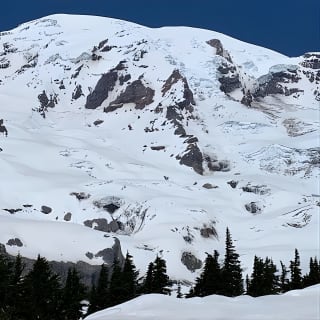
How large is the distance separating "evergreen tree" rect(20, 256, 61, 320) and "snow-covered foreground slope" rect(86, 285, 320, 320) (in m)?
28.4

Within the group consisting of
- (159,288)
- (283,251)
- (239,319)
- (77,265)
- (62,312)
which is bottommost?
(239,319)

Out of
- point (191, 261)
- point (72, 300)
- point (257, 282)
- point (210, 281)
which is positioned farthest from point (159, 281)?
point (191, 261)

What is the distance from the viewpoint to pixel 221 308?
2278 cm

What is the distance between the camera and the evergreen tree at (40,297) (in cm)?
5172

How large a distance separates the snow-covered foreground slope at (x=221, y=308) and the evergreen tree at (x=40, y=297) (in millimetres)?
28417

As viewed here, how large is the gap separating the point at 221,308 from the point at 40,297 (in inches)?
1290

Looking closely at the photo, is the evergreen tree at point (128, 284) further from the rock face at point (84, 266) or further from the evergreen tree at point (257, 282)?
the rock face at point (84, 266)

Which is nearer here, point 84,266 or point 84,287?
point 84,287

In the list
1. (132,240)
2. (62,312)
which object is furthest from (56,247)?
(62,312)

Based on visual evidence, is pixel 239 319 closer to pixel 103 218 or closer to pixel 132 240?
pixel 132 240

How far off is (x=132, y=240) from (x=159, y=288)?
382 feet

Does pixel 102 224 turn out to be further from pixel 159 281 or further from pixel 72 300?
pixel 72 300

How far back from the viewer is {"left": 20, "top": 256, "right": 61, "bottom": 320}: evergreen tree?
5172 cm

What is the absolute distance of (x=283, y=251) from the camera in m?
172
